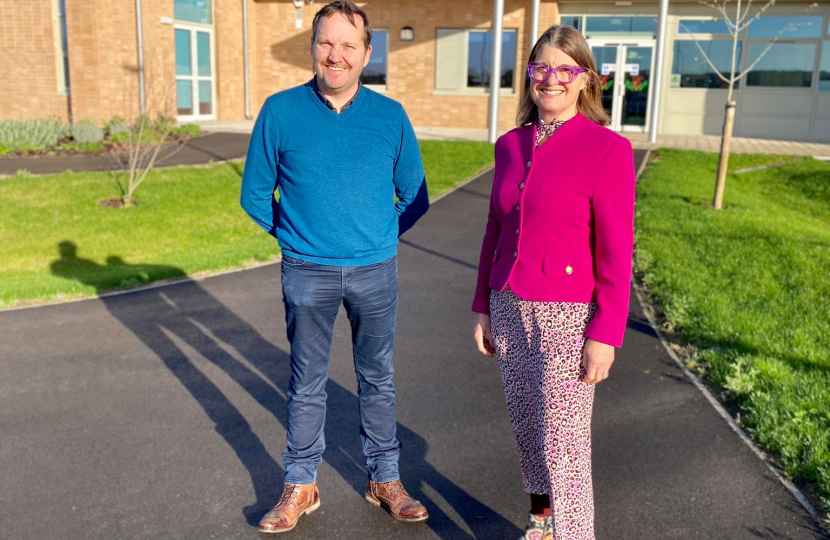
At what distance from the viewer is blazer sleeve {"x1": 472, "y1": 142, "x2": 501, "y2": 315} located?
3.08m

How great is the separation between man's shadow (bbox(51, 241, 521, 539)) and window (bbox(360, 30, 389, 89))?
17.5 meters

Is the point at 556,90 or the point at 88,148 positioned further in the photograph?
the point at 88,148

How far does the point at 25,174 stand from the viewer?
1360 cm

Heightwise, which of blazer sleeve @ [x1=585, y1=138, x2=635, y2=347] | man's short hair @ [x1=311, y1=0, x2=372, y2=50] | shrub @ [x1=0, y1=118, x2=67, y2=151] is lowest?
shrub @ [x1=0, y1=118, x2=67, y2=151]

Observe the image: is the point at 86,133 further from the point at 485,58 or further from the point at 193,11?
the point at 485,58

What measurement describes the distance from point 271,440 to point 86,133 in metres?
15.6

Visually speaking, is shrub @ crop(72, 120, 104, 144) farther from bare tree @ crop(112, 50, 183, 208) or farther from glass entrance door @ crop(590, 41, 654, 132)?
glass entrance door @ crop(590, 41, 654, 132)

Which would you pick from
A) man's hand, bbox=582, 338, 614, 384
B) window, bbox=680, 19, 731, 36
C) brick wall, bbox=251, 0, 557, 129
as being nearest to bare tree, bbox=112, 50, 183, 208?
brick wall, bbox=251, 0, 557, 129

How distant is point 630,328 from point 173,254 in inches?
227

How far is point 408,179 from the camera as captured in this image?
358cm

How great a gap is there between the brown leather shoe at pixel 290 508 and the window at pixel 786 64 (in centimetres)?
2263

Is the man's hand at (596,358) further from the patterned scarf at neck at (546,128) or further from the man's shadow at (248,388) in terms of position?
the man's shadow at (248,388)

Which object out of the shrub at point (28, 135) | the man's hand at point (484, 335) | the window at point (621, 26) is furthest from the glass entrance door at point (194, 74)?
the man's hand at point (484, 335)

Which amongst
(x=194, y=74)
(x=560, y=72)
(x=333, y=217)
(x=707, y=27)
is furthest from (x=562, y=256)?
(x=707, y=27)
